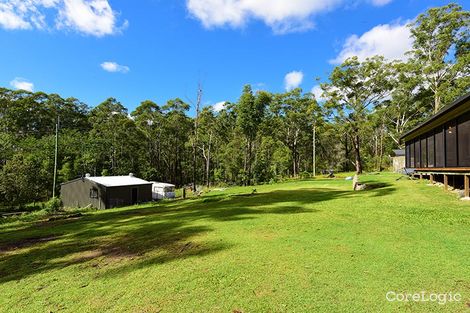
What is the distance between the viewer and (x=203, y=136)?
46156mm

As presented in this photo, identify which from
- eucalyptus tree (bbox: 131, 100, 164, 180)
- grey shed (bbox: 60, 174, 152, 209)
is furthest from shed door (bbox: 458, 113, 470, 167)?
eucalyptus tree (bbox: 131, 100, 164, 180)

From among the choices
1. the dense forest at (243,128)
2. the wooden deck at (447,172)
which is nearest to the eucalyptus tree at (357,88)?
the dense forest at (243,128)

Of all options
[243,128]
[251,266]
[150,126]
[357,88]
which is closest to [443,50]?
[357,88]

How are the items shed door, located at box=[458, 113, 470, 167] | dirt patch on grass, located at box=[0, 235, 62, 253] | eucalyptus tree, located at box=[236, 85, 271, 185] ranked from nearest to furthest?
dirt patch on grass, located at box=[0, 235, 62, 253], shed door, located at box=[458, 113, 470, 167], eucalyptus tree, located at box=[236, 85, 271, 185]

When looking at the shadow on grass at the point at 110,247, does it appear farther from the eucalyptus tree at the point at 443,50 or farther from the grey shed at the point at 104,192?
the eucalyptus tree at the point at 443,50

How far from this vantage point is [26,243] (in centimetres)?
784

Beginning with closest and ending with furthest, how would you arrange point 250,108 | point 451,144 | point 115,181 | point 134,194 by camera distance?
point 451,144 → point 115,181 → point 134,194 → point 250,108

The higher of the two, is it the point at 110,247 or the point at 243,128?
the point at 243,128

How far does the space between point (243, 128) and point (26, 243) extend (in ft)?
97.8

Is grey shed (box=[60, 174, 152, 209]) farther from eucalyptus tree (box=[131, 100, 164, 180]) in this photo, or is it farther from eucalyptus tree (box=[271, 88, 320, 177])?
eucalyptus tree (box=[271, 88, 320, 177])

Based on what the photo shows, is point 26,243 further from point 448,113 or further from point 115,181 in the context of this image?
point 115,181

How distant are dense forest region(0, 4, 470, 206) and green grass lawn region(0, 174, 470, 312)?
57.1 ft

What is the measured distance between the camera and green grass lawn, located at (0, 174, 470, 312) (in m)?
3.52

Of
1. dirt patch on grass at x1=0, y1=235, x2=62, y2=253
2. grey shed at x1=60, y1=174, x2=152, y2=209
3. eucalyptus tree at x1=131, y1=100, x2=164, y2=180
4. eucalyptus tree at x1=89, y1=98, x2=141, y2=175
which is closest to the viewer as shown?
dirt patch on grass at x1=0, y1=235, x2=62, y2=253
